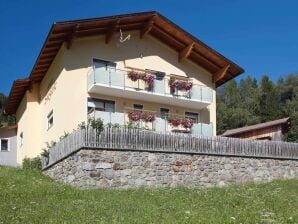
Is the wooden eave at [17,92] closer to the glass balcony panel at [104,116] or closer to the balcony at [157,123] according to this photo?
the balcony at [157,123]

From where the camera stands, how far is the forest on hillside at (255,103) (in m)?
81.2

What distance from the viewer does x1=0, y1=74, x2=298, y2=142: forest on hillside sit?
81250mm

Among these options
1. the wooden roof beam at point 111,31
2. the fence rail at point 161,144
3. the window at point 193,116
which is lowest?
the fence rail at point 161,144

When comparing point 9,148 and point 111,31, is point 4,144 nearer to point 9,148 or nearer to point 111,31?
point 9,148

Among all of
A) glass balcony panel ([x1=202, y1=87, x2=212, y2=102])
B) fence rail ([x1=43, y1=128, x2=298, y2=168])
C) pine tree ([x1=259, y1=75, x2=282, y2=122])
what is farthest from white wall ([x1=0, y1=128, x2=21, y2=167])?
pine tree ([x1=259, y1=75, x2=282, y2=122])

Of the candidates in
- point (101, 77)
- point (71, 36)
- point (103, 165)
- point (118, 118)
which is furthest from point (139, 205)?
point (71, 36)

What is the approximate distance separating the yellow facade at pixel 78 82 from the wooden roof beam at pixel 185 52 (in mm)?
357

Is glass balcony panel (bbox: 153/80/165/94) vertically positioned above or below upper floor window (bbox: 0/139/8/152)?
above

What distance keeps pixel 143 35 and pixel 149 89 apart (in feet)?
13.2

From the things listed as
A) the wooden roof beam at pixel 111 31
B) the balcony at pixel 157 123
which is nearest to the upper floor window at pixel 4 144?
the balcony at pixel 157 123

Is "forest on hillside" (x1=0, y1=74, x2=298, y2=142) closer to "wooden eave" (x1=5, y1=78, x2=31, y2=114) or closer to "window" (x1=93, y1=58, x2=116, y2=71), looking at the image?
"wooden eave" (x1=5, y1=78, x2=31, y2=114)

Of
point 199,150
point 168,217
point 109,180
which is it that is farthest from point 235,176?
point 168,217

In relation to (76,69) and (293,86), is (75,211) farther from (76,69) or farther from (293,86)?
(293,86)

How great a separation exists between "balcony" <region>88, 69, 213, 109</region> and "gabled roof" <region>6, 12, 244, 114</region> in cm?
194
